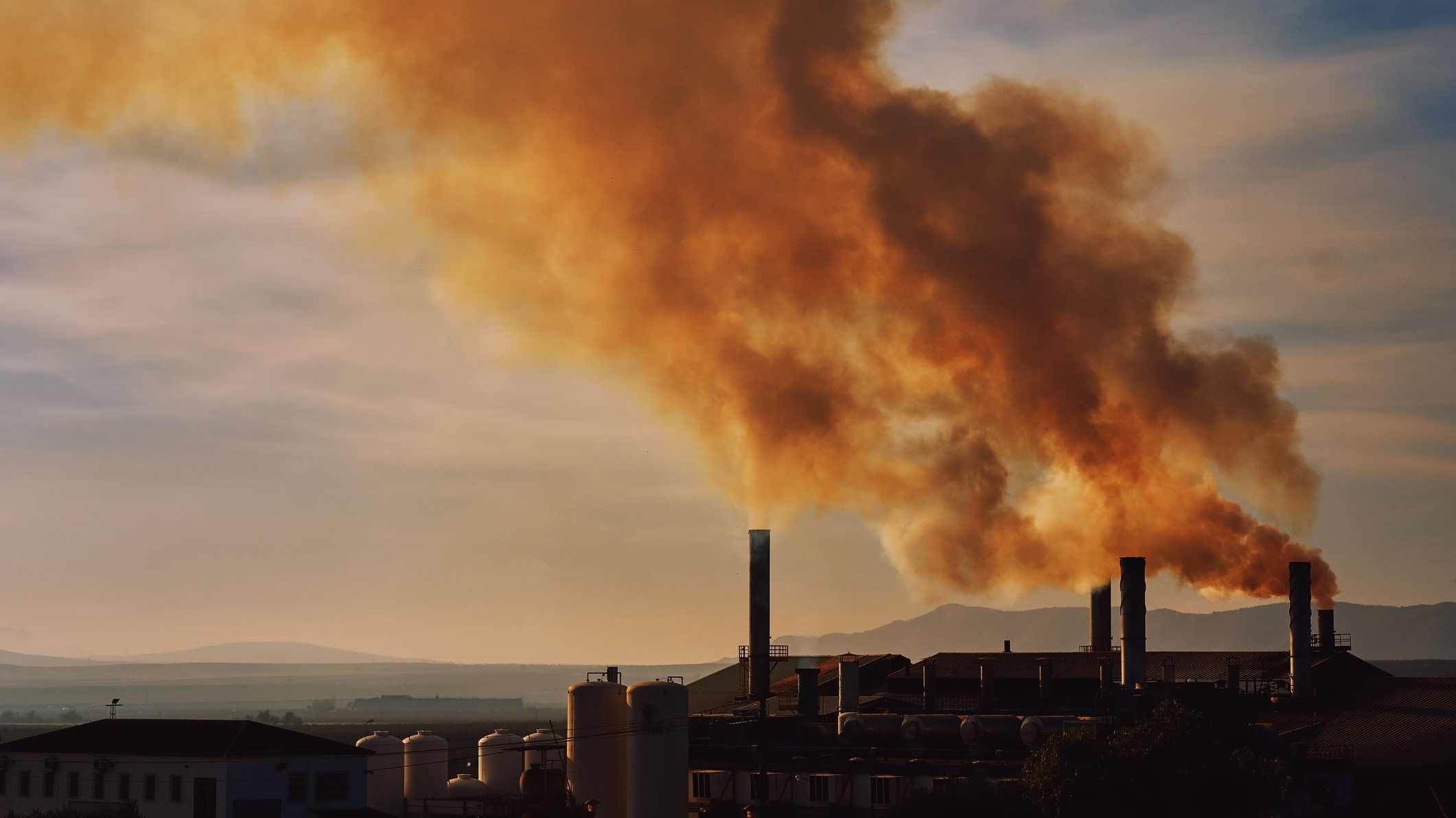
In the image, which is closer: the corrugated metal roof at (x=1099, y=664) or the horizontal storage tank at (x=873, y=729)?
Answer: the horizontal storage tank at (x=873, y=729)

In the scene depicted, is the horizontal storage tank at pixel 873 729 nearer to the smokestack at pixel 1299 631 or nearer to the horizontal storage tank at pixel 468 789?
the horizontal storage tank at pixel 468 789

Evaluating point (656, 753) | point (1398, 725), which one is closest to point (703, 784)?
point (656, 753)

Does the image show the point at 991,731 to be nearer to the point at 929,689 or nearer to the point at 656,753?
the point at 929,689

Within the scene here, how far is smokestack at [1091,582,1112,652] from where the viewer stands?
328 ft

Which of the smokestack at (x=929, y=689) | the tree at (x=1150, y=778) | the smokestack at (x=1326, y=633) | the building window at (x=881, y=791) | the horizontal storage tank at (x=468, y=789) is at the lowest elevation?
the horizontal storage tank at (x=468, y=789)

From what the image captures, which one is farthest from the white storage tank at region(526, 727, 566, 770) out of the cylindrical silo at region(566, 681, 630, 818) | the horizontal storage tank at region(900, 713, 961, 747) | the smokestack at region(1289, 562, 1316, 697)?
the smokestack at region(1289, 562, 1316, 697)

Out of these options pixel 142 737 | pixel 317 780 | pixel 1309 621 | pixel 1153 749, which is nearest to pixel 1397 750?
pixel 1309 621

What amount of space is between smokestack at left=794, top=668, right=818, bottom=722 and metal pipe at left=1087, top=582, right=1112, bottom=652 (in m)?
22.2

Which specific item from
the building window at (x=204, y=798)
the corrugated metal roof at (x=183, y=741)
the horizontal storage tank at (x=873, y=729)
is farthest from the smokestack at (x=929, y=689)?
the building window at (x=204, y=798)

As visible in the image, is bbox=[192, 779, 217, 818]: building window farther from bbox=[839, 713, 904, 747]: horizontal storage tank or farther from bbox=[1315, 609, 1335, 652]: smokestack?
bbox=[1315, 609, 1335, 652]: smokestack

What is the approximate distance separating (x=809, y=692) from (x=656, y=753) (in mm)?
16603

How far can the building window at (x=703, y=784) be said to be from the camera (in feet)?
252

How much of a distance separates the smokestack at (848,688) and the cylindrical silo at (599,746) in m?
15.2

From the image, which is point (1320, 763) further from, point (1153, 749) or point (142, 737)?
point (142, 737)
